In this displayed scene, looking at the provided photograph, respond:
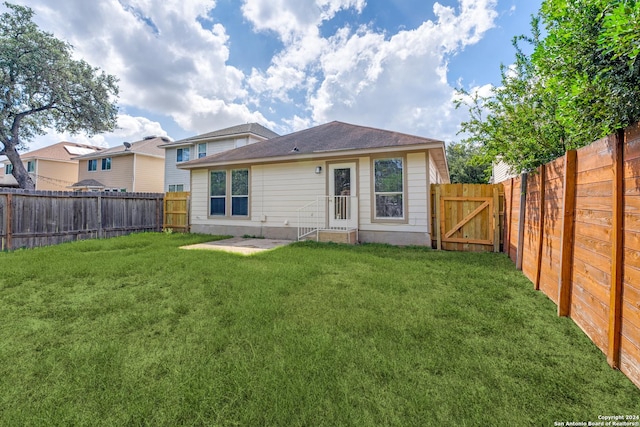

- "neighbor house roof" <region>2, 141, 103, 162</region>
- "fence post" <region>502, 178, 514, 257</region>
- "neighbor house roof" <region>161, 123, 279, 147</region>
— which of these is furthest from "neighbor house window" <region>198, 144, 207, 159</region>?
"fence post" <region>502, 178, 514, 257</region>

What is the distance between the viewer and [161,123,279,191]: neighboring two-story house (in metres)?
16.6

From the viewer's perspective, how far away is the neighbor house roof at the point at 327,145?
6.98 metres

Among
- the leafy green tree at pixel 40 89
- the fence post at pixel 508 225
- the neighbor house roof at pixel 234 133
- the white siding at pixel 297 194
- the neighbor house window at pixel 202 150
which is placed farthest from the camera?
the neighbor house window at pixel 202 150

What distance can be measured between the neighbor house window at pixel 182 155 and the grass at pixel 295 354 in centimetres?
1519

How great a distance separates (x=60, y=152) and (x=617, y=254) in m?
35.7

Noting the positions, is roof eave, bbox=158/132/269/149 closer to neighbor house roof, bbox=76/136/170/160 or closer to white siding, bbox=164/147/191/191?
white siding, bbox=164/147/191/191

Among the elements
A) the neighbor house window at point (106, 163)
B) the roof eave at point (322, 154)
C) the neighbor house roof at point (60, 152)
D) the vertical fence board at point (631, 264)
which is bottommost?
the vertical fence board at point (631, 264)

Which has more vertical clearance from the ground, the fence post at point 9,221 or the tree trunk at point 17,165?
the tree trunk at point 17,165

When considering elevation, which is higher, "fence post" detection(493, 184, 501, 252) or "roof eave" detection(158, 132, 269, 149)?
"roof eave" detection(158, 132, 269, 149)

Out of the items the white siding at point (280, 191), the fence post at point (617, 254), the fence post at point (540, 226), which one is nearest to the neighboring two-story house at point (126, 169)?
the white siding at point (280, 191)

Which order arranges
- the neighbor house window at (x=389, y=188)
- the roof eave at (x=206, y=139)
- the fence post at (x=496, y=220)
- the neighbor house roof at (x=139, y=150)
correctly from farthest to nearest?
1. the neighbor house roof at (x=139, y=150)
2. the roof eave at (x=206, y=139)
3. the neighbor house window at (x=389, y=188)
4. the fence post at (x=496, y=220)

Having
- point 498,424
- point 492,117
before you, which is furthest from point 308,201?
point 498,424

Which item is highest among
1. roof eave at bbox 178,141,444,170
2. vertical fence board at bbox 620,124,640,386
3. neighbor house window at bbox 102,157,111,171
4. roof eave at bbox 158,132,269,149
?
roof eave at bbox 158,132,269,149

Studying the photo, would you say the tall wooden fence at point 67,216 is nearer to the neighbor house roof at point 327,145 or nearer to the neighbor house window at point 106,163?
the neighbor house roof at point 327,145
